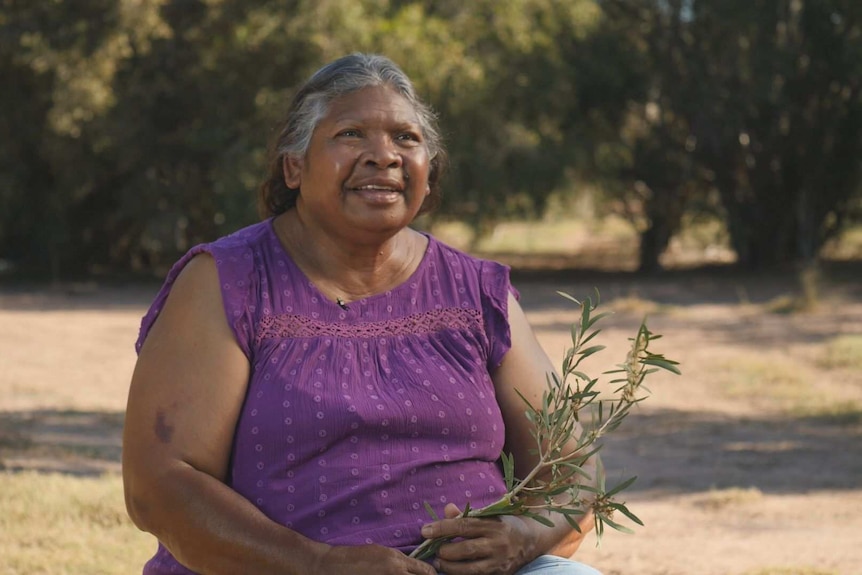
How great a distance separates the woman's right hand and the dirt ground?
7.39 feet

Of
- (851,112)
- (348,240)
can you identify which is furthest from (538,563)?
(851,112)

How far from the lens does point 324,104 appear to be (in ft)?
8.32

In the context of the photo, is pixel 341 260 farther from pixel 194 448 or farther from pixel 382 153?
pixel 194 448

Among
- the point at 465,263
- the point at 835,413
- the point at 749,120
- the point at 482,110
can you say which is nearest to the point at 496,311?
the point at 465,263

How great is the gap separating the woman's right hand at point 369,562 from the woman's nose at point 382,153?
2.59 ft

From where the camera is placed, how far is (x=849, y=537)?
16.4ft

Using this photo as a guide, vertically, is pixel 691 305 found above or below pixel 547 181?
below

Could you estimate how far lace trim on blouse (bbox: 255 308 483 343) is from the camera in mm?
2422

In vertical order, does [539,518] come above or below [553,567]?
above

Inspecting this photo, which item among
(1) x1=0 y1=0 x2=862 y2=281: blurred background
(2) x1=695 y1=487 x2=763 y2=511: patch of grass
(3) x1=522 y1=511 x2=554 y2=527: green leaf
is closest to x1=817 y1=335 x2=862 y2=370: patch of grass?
(2) x1=695 y1=487 x2=763 y2=511: patch of grass

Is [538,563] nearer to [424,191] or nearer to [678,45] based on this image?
[424,191]

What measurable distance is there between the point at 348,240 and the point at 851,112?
55.3 feet

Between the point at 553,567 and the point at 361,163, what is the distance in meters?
0.89

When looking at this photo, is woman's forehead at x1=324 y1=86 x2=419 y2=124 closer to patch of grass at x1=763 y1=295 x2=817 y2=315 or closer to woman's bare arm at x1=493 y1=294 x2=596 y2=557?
woman's bare arm at x1=493 y1=294 x2=596 y2=557
